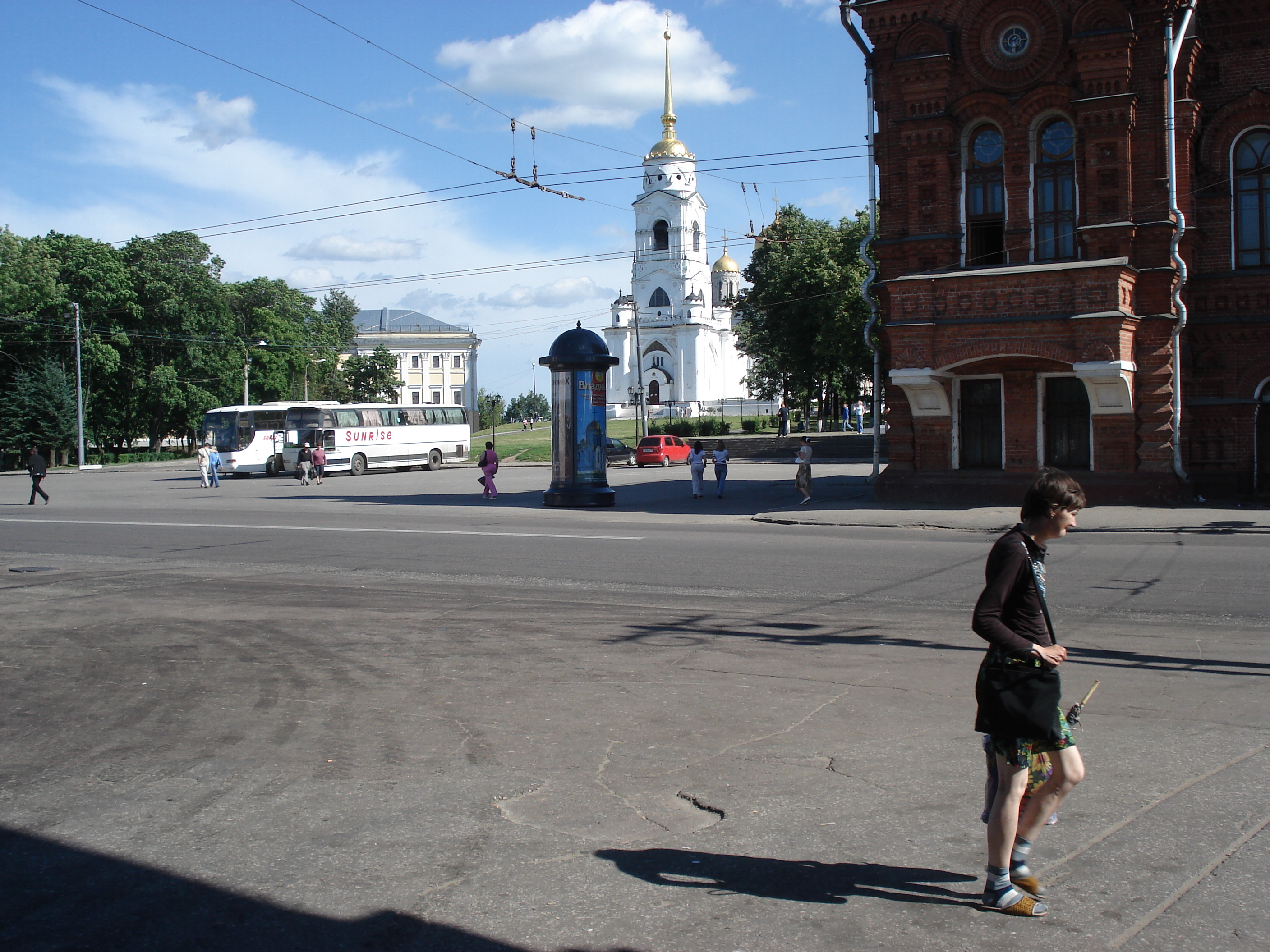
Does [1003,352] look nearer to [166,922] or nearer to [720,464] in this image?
[720,464]

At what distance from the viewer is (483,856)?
4.50 m

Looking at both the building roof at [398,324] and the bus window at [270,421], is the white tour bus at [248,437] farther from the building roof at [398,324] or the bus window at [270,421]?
the building roof at [398,324]

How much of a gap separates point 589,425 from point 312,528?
744 cm

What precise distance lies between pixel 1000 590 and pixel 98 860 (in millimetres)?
3958

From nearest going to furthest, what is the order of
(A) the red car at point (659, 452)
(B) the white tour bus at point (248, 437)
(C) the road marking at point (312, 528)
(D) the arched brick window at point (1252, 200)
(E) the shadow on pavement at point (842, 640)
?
(E) the shadow on pavement at point (842, 640) → (C) the road marking at point (312, 528) → (D) the arched brick window at point (1252, 200) → (B) the white tour bus at point (248, 437) → (A) the red car at point (659, 452)

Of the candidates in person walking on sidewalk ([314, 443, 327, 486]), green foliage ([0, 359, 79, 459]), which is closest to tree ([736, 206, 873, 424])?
person walking on sidewalk ([314, 443, 327, 486])

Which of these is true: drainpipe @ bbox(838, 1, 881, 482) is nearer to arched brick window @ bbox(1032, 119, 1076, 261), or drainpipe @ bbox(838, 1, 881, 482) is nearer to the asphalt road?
arched brick window @ bbox(1032, 119, 1076, 261)

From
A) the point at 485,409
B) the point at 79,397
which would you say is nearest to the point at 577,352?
the point at 79,397

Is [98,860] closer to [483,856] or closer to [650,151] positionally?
[483,856]

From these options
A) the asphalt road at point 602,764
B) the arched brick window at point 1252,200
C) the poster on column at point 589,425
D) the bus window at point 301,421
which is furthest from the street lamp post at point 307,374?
the asphalt road at point 602,764

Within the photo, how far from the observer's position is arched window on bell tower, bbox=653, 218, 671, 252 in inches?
4134

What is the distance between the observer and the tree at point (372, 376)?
9012 centimetres

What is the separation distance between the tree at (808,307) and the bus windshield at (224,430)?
24972 millimetres

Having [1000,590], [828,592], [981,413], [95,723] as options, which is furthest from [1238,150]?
[95,723]
